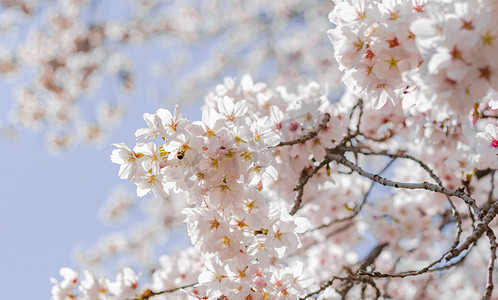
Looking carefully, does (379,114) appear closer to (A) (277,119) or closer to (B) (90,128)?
(A) (277,119)

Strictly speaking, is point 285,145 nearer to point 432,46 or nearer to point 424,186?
point 424,186

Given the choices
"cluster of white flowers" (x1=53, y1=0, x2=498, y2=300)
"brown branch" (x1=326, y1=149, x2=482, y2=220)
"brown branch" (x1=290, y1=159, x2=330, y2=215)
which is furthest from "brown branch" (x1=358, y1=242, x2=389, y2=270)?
"brown branch" (x1=326, y1=149, x2=482, y2=220)

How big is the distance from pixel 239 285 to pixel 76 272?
1.24 meters

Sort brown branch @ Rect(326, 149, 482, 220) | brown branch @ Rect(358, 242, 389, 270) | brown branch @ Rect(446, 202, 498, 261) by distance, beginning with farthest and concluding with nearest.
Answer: brown branch @ Rect(358, 242, 389, 270) < brown branch @ Rect(326, 149, 482, 220) < brown branch @ Rect(446, 202, 498, 261)

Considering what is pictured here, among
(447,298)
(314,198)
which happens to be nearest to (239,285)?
(314,198)

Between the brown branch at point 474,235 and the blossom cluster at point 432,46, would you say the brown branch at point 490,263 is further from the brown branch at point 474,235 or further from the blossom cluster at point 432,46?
the blossom cluster at point 432,46

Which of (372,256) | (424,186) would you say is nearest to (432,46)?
(424,186)

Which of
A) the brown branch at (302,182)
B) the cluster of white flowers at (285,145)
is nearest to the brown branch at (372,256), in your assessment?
the cluster of white flowers at (285,145)

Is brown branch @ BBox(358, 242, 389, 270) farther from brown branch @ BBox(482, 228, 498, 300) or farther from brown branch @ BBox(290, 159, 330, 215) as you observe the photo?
brown branch @ BBox(482, 228, 498, 300)

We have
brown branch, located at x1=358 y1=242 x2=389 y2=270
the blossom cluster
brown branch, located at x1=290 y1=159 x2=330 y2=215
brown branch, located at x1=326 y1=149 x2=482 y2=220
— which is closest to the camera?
the blossom cluster

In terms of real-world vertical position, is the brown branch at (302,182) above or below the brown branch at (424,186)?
above

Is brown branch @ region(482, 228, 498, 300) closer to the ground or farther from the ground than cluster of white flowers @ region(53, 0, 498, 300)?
closer to the ground

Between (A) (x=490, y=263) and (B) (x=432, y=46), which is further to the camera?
(A) (x=490, y=263)

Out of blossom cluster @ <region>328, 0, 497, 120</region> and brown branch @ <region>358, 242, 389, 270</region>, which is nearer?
blossom cluster @ <region>328, 0, 497, 120</region>
